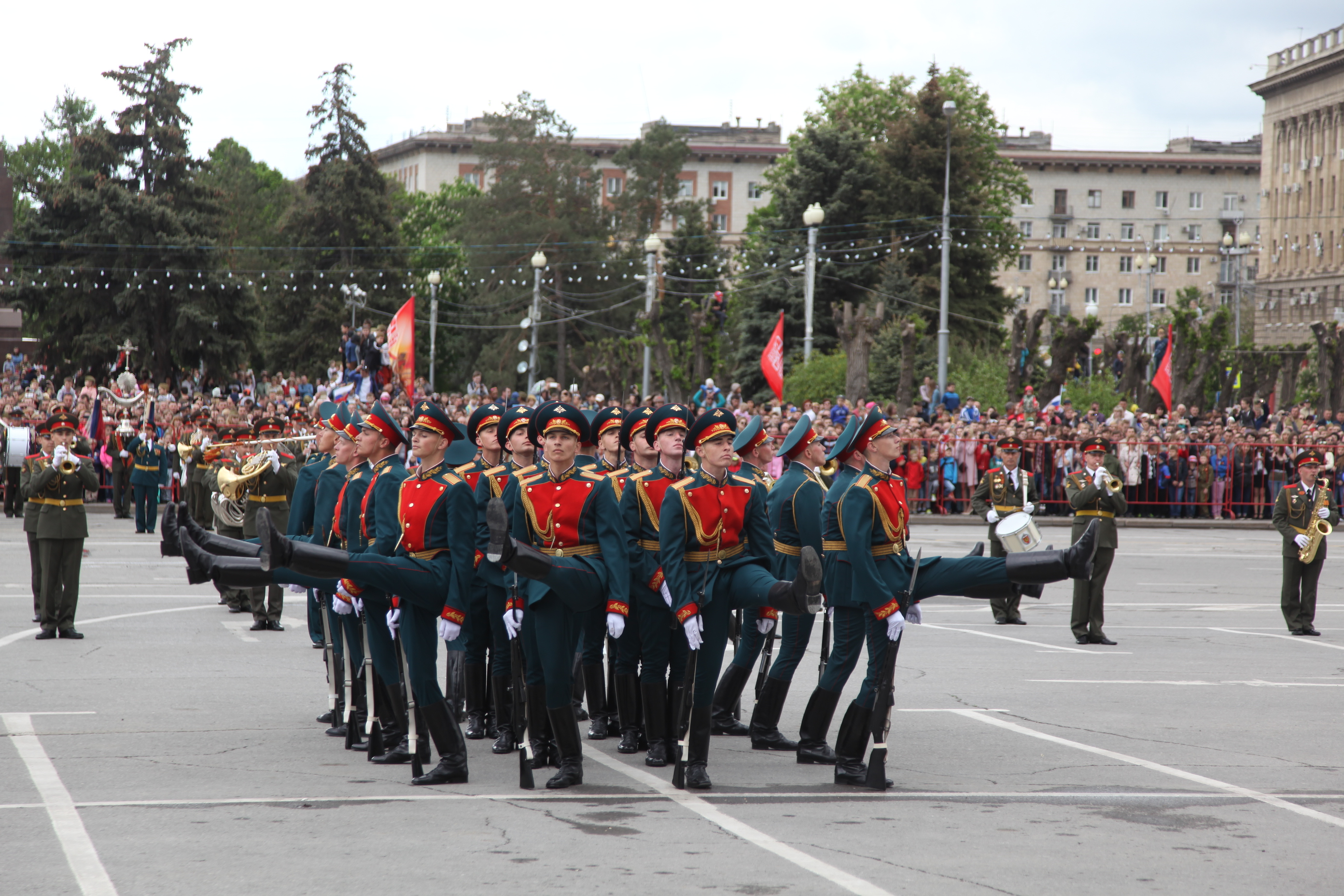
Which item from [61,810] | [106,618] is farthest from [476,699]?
[106,618]

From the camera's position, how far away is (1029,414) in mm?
32625

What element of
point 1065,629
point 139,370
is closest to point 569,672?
point 1065,629

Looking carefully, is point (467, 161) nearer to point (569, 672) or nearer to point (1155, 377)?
point (1155, 377)

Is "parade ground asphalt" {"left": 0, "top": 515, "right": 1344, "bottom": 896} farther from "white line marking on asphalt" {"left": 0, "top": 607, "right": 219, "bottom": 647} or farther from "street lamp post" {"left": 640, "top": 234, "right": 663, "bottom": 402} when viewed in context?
"street lamp post" {"left": 640, "top": 234, "right": 663, "bottom": 402}

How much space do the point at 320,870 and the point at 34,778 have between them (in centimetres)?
261

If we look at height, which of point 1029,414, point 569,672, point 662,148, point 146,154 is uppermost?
point 662,148

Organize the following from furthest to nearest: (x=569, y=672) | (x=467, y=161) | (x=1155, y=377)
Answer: (x=467, y=161) → (x=1155, y=377) → (x=569, y=672)

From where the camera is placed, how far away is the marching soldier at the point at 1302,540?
16.0 m

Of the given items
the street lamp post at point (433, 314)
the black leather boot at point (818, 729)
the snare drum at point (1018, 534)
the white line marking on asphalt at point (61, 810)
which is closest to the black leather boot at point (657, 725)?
the black leather boot at point (818, 729)

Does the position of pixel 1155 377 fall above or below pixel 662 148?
below

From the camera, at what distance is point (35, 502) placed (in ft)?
45.5

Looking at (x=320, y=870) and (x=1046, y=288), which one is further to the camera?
(x=1046, y=288)

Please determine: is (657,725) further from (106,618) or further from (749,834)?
(106,618)

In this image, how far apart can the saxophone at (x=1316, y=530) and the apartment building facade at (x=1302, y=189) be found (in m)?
79.6
